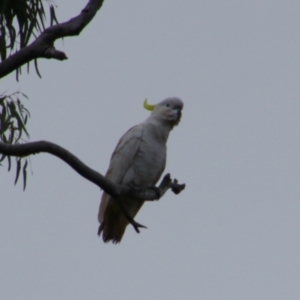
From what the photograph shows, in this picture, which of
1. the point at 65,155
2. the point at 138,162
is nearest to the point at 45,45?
the point at 65,155

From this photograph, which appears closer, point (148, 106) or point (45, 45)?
point (45, 45)

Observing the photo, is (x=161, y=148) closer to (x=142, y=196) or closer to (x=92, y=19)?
(x=142, y=196)

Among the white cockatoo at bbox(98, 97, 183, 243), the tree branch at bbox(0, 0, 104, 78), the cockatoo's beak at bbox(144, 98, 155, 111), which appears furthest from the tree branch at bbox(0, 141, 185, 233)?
the cockatoo's beak at bbox(144, 98, 155, 111)

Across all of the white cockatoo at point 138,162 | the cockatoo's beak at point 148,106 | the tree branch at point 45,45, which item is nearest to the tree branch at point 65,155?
the tree branch at point 45,45

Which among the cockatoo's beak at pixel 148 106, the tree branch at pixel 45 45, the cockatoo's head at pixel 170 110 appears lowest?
the tree branch at pixel 45 45

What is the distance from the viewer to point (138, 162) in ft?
12.8

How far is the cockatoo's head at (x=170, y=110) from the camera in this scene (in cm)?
393

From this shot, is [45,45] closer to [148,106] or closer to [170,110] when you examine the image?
[170,110]

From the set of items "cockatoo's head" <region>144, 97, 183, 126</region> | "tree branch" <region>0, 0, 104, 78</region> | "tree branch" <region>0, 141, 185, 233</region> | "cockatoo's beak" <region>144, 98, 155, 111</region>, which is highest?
"cockatoo's beak" <region>144, 98, 155, 111</region>

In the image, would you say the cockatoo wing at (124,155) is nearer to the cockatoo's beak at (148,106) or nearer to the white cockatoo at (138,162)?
the white cockatoo at (138,162)

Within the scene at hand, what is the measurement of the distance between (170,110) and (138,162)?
322mm

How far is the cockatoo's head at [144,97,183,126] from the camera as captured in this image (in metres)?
3.93

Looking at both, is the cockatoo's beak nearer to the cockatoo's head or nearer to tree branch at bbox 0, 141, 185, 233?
the cockatoo's head

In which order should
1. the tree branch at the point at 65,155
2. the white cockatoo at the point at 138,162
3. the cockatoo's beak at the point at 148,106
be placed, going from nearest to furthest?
1. the tree branch at the point at 65,155
2. the white cockatoo at the point at 138,162
3. the cockatoo's beak at the point at 148,106
